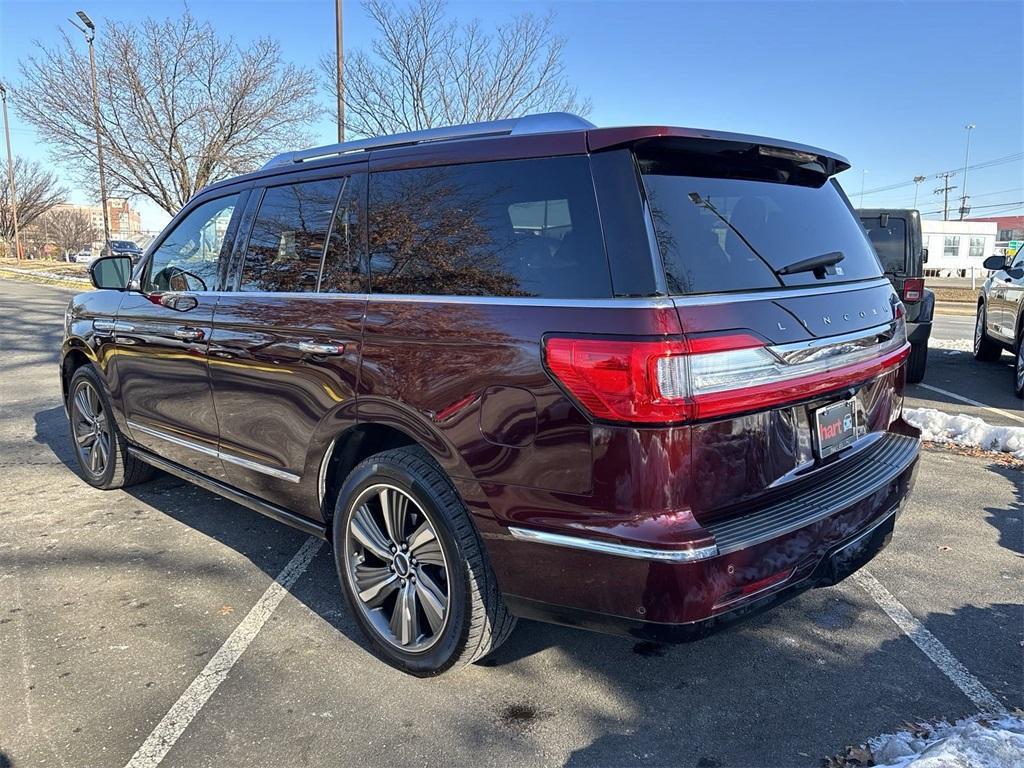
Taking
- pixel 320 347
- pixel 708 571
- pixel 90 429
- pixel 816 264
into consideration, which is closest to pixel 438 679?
pixel 708 571

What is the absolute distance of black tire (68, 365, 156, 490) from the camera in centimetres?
471

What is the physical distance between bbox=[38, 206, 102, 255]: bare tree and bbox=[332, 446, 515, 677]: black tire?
73.6m

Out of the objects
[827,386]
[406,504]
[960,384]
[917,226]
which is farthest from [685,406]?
[960,384]

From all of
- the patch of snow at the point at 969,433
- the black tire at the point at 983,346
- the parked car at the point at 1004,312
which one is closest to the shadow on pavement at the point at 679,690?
the patch of snow at the point at 969,433

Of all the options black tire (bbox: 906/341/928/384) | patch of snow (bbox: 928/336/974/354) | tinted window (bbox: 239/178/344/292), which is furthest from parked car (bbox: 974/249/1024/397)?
tinted window (bbox: 239/178/344/292)

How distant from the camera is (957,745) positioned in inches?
82.4

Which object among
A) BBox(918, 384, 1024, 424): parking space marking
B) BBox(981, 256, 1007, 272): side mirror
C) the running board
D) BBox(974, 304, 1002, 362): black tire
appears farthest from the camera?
BBox(974, 304, 1002, 362): black tire

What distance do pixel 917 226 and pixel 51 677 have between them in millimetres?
8940

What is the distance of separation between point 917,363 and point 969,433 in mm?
2889

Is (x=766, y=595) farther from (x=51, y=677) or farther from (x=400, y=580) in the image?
(x=51, y=677)

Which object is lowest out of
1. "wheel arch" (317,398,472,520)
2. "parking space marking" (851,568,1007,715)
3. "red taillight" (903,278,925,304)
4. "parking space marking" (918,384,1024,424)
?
"parking space marking" (851,568,1007,715)

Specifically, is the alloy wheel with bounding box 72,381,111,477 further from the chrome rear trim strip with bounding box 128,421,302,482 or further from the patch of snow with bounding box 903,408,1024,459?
the patch of snow with bounding box 903,408,1024,459

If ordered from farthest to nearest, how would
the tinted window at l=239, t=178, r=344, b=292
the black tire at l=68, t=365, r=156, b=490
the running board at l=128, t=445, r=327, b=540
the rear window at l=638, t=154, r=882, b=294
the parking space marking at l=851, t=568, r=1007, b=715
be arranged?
the black tire at l=68, t=365, r=156, b=490 → the running board at l=128, t=445, r=327, b=540 → the tinted window at l=239, t=178, r=344, b=292 → the parking space marking at l=851, t=568, r=1007, b=715 → the rear window at l=638, t=154, r=882, b=294

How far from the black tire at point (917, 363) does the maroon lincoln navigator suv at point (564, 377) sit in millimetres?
6109
